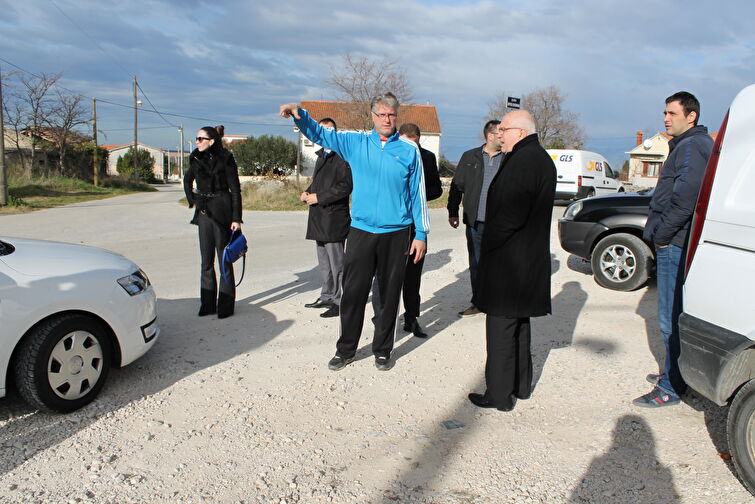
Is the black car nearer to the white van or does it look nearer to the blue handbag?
the blue handbag

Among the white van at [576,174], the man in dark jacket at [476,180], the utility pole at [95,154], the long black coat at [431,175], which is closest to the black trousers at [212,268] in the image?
the long black coat at [431,175]

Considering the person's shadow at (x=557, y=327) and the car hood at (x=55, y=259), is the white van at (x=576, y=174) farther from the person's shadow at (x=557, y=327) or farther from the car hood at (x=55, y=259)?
the car hood at (x=55, y=259)

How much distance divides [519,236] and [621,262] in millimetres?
4301

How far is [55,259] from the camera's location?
3668 millimetres


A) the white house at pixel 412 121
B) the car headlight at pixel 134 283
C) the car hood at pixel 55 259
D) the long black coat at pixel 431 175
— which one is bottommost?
the car headlight at pixel 134 283

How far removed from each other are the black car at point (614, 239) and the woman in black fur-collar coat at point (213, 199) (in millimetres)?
4630

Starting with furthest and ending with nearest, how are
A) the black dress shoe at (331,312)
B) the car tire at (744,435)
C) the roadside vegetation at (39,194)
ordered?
1. the roadside vegetation at (39,194)
2. the black dress shoe at (331,312)
3. the car tire at (744,435)

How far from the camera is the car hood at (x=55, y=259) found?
3455 mm

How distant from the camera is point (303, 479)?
2.84 metres

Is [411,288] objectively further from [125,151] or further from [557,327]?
[125,151]

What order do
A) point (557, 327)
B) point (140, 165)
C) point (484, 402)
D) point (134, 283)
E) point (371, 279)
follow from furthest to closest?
point (140, 165)
point (557, 327)
point (371, 279)
point (134, 283)
point (484, 402)

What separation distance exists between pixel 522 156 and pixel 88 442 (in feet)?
10.1

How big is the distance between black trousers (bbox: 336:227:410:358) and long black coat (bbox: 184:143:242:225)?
1.76 metres

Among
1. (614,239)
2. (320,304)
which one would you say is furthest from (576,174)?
(320,304)
